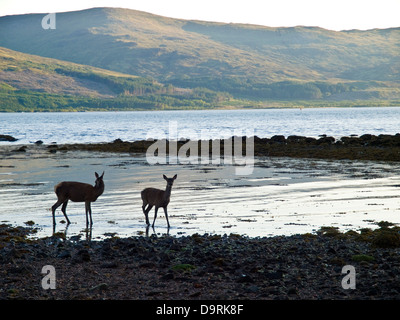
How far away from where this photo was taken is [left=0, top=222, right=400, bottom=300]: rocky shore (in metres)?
11.0

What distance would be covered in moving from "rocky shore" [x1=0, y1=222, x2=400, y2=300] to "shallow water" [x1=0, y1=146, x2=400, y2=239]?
201 centimetres

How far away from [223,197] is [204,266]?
12354mm

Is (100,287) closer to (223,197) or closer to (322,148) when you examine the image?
(223,197)

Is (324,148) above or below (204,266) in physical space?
above

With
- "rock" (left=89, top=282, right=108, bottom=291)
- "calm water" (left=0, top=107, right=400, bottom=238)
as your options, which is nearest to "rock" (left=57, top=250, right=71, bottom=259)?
"rock" (left=89, top=282, right=108, bottom=291)

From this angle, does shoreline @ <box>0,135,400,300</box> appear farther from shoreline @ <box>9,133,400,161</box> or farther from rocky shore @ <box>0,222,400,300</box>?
shoreline @ <box>9,133,400,161</box>

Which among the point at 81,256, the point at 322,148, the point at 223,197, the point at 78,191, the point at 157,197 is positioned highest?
the point at 78,191

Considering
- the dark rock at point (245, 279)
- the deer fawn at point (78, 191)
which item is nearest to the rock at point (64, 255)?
the dark rock at point (245, 279)

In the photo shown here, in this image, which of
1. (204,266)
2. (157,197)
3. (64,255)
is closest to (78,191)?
(157,197)

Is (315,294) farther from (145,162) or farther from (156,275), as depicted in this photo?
(145,162)

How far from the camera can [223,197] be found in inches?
997

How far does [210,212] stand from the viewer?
21406 millimetres
